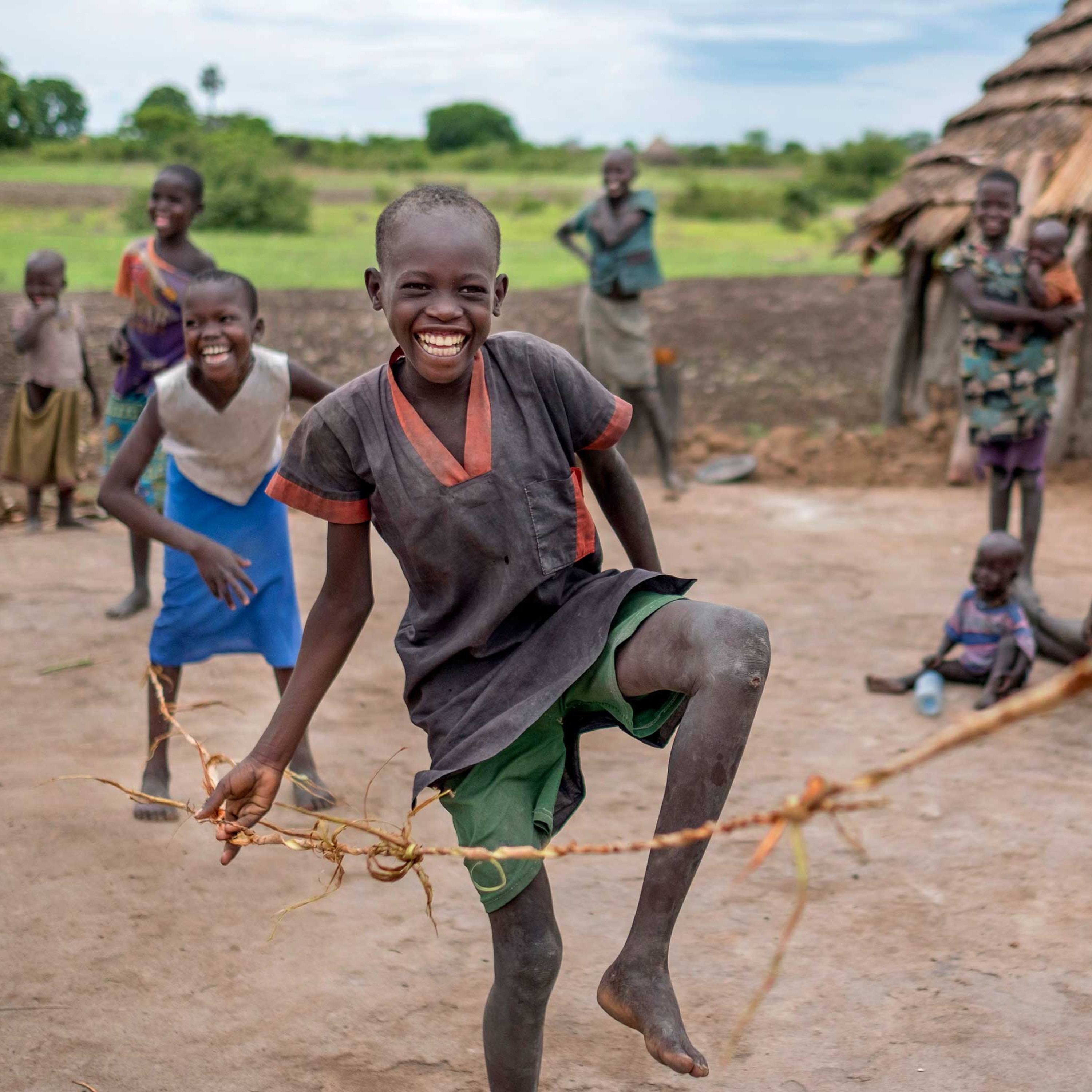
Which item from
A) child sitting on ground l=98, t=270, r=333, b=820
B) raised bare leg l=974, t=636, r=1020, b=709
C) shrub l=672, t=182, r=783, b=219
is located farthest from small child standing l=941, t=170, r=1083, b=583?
shrub l=672, t=182, r=783, b=219

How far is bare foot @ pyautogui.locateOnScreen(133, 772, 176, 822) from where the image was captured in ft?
12.0

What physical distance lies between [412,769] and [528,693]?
7.03 ft

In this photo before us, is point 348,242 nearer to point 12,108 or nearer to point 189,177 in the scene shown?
point 12,108

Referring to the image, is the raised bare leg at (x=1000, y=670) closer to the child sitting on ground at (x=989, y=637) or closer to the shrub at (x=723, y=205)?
the child sitting on ground at (x=989, y=637)

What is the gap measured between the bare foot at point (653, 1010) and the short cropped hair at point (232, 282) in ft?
7.22

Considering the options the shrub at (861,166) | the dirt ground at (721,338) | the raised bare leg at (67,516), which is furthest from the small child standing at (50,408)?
the shrub at (861,166)

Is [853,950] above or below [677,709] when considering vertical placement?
below

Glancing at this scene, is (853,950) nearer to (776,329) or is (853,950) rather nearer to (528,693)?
(528,693)

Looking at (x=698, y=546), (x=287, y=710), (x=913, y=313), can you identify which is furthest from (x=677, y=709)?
(x=913, y=313)

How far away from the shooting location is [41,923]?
3080 mm

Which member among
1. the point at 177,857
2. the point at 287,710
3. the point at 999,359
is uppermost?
the point at 999,359

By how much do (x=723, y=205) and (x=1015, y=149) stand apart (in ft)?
79.7

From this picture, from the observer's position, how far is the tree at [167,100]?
129ft

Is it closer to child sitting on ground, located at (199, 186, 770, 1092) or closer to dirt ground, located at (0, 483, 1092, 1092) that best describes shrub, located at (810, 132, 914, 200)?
dirt ground, located at (0, 483, 1092, 1092)
